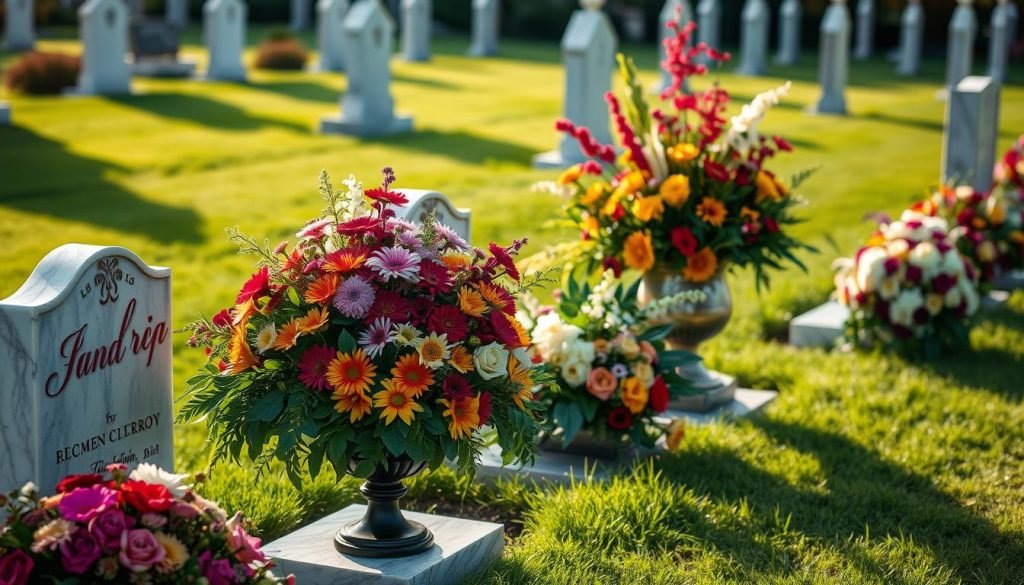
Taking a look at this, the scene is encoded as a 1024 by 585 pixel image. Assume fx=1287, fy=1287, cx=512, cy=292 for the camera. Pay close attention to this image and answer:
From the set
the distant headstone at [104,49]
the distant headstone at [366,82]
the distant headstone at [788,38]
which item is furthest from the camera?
the distant headstone at [788,38]

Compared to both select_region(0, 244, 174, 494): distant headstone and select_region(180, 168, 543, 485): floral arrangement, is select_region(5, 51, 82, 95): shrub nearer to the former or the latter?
select_region(0, 244, 174, 494): distant headstone

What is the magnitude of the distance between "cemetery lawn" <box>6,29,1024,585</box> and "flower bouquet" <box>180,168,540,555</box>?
24.2 inches

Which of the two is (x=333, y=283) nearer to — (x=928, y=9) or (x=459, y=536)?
(x=459, y=536)

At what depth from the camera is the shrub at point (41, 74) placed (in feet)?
58.7

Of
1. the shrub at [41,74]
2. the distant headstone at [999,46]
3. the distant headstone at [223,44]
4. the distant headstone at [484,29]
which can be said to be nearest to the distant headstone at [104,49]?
the shrub at [41,74]

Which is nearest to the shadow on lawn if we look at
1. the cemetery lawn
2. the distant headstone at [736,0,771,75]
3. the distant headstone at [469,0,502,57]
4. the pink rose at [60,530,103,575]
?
the cemetery lawn

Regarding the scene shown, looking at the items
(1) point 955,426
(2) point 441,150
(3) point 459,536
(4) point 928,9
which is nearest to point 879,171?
(2) point 441,150

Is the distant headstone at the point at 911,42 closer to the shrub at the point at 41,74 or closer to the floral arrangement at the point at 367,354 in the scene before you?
the shrub at the point at 41,74

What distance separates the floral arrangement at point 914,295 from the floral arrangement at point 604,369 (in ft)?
7.03

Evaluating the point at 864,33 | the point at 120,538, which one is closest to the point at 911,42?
the point at 864,33

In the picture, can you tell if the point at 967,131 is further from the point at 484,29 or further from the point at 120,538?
the point at 484,29

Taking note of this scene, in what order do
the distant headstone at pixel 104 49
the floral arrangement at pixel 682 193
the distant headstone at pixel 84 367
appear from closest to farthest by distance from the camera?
the distant headstone at pixel 84 367
the floral arrangement at pixel 682 193
the distant headstone at pixel 104 49

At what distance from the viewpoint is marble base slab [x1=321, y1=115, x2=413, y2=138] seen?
49.2 ft

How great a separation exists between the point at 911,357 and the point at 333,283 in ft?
14.0
